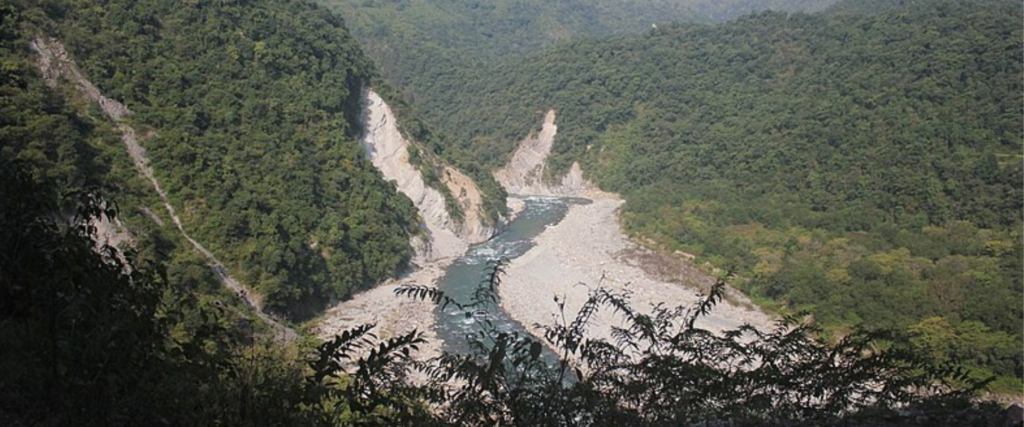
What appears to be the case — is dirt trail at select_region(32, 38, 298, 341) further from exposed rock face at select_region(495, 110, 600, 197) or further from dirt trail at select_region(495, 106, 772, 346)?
exposed rock face at select_region(495, 110, 600, 197)

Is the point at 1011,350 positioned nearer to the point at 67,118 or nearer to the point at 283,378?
the point at 283,378

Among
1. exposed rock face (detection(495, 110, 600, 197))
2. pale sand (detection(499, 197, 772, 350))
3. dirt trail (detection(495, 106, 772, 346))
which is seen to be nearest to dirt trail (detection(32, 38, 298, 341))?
dirt trail (detection(495, 106, 772, 346))

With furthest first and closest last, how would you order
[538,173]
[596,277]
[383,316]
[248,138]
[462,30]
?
[462,30] < [538,173] < [596,277] < [248,138] < [383,316]

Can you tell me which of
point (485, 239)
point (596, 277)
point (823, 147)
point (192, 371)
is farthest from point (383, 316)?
point (823, 147)

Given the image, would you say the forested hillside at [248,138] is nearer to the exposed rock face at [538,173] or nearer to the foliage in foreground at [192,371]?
the foliage in foreground at [192,371]

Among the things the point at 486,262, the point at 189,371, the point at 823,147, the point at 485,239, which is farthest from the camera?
the point at 823,147

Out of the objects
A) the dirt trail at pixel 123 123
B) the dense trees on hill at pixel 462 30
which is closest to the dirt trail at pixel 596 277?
the dense trees on hill at pixel 462 30

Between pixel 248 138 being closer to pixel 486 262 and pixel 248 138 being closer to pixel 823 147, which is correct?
pixel 486 262
